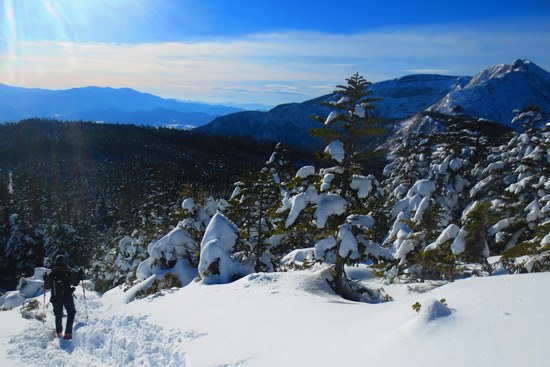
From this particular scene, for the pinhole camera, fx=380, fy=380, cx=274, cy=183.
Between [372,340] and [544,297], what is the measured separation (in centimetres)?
238

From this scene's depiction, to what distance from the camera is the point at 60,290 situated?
33.3 ft

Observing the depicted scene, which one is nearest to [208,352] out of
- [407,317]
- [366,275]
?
[407,317]

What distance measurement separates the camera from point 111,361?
799 cm

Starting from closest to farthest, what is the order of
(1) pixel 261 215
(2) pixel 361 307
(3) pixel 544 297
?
(3) pixel 544 297 < (2) pixel 361 307 < (1) pixel 261 215

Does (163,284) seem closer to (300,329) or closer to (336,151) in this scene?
(336,151)

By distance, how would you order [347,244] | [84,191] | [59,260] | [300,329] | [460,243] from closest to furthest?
[300,329], [460,243], [59,260], [347,244], [84,191]

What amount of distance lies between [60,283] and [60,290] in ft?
0.63

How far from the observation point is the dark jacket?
33.2 feet

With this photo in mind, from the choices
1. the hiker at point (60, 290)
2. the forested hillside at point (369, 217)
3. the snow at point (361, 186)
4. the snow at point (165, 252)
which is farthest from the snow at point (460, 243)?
the snow at point (165, 252)

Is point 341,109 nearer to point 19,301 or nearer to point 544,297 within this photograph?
point 544,297

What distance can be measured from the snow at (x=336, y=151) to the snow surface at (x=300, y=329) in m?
3.52

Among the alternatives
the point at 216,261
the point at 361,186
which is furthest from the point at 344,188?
the point at 216,261

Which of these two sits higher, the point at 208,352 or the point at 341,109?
the point at 341,109

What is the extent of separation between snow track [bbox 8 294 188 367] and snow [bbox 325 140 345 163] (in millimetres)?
6330
